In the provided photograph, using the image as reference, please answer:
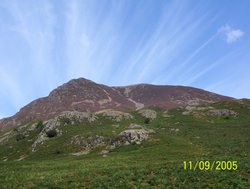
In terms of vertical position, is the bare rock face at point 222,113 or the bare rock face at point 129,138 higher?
the bare rock face at point 222,113

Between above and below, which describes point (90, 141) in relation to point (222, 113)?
below

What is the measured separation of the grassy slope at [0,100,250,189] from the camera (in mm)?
28656

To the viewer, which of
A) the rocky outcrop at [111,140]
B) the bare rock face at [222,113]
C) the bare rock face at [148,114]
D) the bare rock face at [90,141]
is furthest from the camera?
the bare rock face at [148,114]

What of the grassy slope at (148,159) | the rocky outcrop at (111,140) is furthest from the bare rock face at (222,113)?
the rocky outcrop at (111,140)

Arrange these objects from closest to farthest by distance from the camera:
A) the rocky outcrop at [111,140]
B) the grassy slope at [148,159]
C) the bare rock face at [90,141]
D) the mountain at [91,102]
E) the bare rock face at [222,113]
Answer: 1. the grassy slope at [148,159]
2. the rocky outcrop at [111,140]
3. the bare rock face at [90,141]
4. the bare rock face at [222,113]
5. the mountain at [91,102]

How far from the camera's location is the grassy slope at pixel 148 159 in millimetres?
28656

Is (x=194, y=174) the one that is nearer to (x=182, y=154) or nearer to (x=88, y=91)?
(x=182, y=154)

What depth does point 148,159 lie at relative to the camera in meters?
45.6

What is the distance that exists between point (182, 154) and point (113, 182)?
22.1 m

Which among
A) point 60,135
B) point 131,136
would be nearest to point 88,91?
point 60,135
